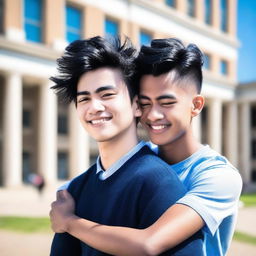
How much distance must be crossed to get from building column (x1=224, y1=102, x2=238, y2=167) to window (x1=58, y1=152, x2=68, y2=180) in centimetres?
1899

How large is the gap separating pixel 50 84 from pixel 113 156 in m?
25.9

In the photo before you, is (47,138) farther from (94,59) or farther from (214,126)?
(94,59)

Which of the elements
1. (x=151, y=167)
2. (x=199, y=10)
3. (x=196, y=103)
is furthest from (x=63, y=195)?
(x=199, y=10)

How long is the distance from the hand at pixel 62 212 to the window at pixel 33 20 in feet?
86.9

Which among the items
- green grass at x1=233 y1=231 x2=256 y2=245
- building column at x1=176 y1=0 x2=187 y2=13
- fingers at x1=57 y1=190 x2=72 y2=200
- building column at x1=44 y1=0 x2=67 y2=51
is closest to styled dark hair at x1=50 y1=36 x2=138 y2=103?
fingers at x1=57 y1=190 x2=72 y2=200

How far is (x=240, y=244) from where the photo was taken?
9.34 meters

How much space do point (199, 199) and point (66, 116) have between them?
3236 centimetres

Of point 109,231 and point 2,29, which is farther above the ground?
point 2,29

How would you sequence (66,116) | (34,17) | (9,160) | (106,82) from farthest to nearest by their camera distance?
(66,116)
(34,17)
(9,160)
(106,82)

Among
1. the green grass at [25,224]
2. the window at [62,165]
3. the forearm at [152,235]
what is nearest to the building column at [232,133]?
the window at [62,165]

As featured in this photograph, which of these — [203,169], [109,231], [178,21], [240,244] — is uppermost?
[178,21]

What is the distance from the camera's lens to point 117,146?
7.76ft

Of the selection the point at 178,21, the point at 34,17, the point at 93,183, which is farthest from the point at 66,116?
the point at 93,183

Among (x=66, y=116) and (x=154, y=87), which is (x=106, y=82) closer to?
(x=154, y=87)
